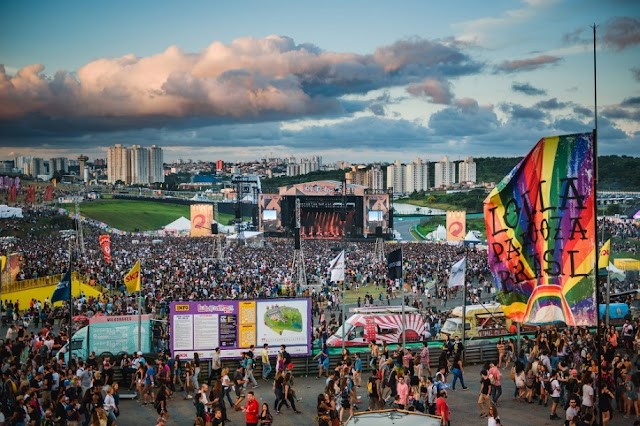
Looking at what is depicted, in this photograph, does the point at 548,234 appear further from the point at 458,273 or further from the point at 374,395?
the point at 458,273

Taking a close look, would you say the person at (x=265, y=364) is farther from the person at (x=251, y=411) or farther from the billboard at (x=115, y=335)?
the person at (x=251, y=411)

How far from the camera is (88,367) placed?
61.5 feet

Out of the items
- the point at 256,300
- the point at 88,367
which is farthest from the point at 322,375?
the point at 88,367

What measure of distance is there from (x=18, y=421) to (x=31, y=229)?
8606cm

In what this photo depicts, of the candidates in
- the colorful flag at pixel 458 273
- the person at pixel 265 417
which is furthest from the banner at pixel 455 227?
the person at pixel 265 417

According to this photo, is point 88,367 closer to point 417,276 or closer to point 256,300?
point 256,300

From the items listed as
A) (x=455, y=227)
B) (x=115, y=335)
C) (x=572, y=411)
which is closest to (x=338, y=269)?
(x=115, y=335)

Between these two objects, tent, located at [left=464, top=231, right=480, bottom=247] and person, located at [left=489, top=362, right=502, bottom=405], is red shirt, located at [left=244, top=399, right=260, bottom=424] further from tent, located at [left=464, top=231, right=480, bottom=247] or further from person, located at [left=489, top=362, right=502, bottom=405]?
tent, located at [left=464, top=231, right=480, bottom=247]

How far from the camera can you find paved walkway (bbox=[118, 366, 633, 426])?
17.2m

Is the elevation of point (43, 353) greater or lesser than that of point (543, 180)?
lesser

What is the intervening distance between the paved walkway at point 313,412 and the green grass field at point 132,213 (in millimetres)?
106241

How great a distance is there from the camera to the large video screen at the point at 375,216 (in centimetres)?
8862

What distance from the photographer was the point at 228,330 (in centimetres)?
2164

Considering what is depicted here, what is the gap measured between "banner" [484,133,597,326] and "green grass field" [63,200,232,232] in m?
112
